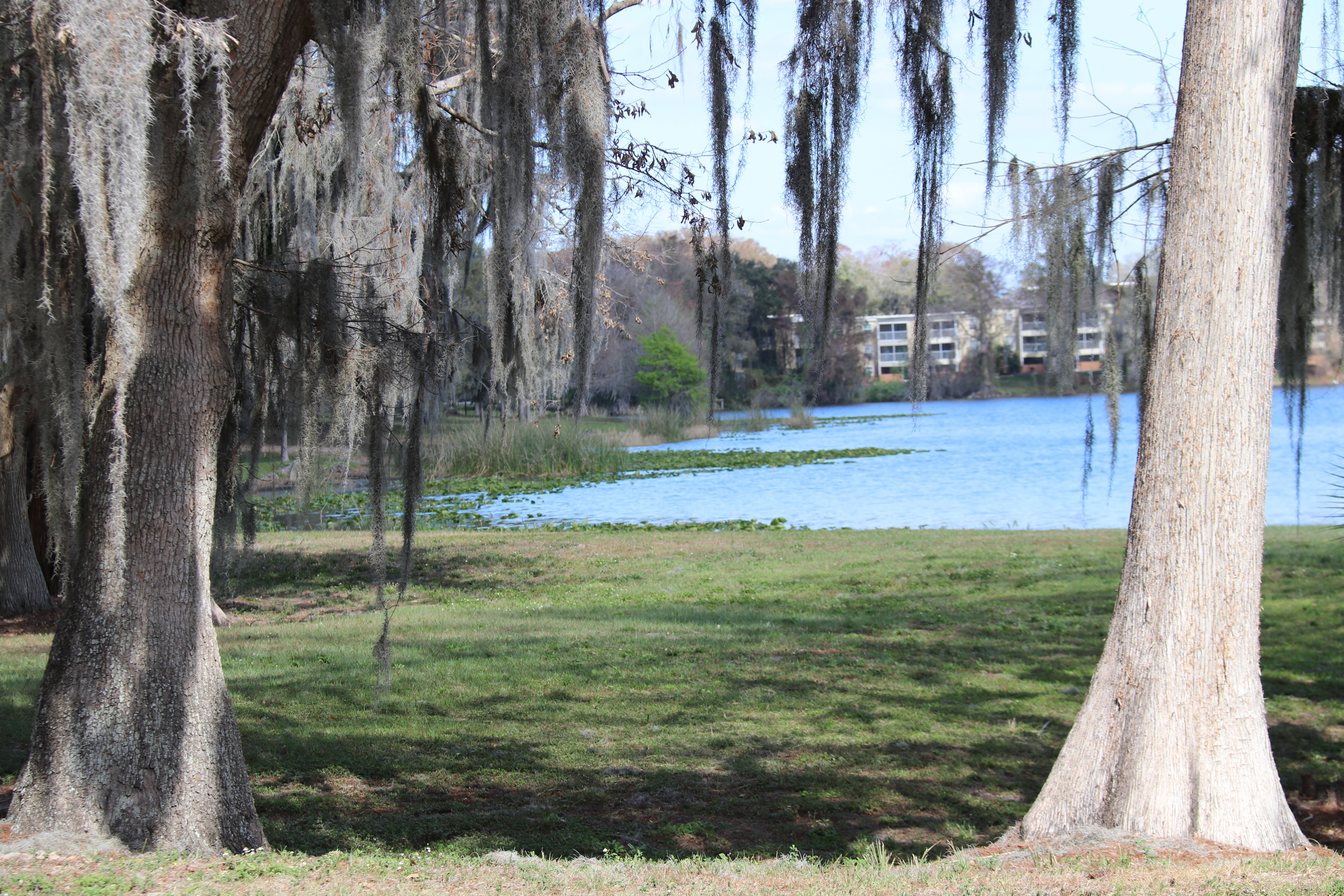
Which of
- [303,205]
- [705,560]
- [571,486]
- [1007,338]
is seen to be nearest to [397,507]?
[571,486]

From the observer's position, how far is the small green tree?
4447 cm

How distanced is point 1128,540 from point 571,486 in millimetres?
18300

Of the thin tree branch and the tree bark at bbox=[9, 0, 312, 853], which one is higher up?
the thin tree branch

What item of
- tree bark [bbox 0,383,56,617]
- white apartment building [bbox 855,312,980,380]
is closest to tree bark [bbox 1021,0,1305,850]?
tree bark [bbox 0,383,56,617]

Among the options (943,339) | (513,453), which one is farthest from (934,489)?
(943,339)

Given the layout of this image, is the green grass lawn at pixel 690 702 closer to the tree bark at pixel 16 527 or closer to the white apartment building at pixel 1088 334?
the tree bark at pixel 16 527

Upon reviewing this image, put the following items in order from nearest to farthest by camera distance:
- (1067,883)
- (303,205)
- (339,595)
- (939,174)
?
(1067,883)
(939,174)
(303,205)
(339,595)

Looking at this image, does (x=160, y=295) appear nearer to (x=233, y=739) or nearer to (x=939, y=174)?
(x=233, y=739)

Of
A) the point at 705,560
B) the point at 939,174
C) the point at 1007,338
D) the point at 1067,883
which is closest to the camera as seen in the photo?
the point at 1067,883

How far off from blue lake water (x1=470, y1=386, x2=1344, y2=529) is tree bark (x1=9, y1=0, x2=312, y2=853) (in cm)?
661

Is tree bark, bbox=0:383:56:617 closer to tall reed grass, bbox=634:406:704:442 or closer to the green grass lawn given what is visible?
the green grass lawn

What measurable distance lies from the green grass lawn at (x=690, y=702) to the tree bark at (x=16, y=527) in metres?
1.25

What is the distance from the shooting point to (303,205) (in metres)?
8.16

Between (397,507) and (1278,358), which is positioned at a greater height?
(1278,358)
